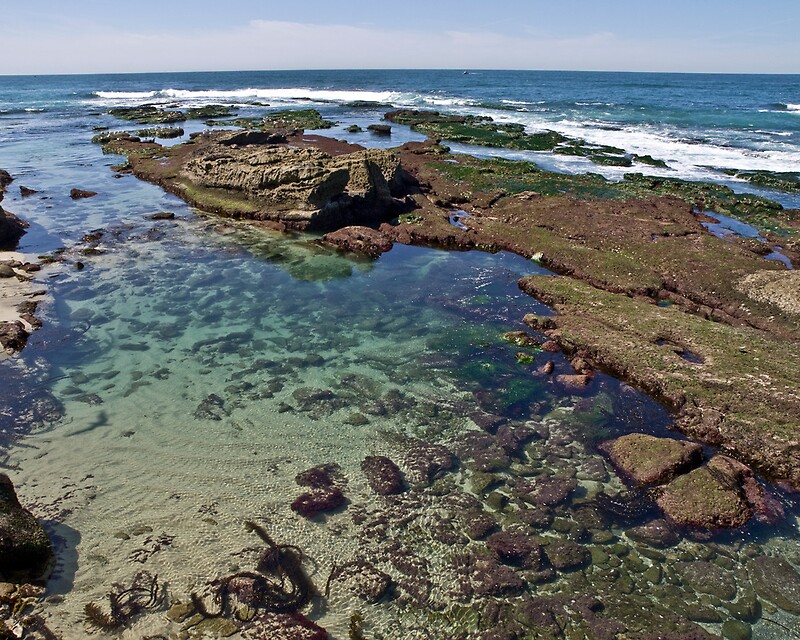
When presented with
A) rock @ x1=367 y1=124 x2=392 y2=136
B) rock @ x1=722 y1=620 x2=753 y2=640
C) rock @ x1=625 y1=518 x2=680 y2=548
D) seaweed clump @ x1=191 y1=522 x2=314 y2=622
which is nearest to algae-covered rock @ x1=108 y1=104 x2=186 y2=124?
rock @ x1=367 y1=124 x2=392 y2=136

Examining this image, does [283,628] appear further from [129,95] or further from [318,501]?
[129,95]

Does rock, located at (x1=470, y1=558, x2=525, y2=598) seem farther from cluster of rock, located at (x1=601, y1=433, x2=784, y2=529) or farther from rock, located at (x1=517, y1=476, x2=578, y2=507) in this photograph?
cluster of rock, located at (x1=601, y1=433, x2=784, y2=529)

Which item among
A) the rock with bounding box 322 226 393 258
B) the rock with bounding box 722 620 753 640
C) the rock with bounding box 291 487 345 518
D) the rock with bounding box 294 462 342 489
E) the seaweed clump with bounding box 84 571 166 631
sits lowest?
the rock with bounding box 722 620 753 640

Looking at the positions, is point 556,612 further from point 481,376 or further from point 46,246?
point 46,246

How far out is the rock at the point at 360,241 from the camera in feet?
85.3

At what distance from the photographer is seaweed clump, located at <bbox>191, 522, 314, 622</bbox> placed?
8.85 m

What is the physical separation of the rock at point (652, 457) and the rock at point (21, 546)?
1247 cm

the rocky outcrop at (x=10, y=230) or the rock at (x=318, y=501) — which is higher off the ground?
the rocky outcrop at (x=10, y=230)

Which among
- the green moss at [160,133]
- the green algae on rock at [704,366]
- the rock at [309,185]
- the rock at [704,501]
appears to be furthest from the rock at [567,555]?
the green moss at [160,133]

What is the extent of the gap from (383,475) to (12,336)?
13670 mm

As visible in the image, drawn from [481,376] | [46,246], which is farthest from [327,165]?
[481,376]

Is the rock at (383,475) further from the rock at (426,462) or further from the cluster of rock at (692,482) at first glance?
the cluster of rock at (692,482)

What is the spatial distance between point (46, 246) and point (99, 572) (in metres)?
21.8

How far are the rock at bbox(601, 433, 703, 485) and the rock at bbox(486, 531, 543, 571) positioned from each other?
335 centimetres
